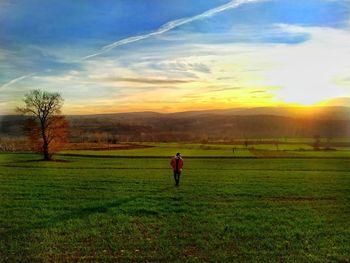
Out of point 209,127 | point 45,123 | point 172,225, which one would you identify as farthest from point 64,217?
point 209,127

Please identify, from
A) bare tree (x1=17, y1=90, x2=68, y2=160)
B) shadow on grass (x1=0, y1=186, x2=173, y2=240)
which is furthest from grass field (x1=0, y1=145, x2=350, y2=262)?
bare tree (x1=17, y1=90, x2=68, y2=160)

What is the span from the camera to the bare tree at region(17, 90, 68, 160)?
63688 millimetres

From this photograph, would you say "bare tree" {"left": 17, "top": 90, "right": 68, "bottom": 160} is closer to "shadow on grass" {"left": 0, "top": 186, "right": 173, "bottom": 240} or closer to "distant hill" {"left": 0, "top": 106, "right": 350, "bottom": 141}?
"distant hill" {"left": 0, "top": 106, "right": 350, "bottom": 141}

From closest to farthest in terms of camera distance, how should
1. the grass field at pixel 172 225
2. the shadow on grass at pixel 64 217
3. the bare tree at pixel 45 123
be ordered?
the grass field at pixel 172 225 → the shadow on grass at pixel 64 217 → the bare tree at pixel 45 123

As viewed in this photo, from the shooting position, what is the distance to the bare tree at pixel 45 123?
2507 inches

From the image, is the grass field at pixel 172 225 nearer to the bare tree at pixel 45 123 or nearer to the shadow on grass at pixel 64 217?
the shadow on grass at pixel 64 217

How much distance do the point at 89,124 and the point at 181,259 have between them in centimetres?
5101

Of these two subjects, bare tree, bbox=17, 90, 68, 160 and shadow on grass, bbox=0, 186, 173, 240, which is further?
bare tree, bbox=17, 90, 68, 160

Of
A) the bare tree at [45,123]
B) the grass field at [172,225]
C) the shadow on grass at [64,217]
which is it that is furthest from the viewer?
the bare tree at [45,123]

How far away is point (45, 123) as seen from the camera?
66312mm

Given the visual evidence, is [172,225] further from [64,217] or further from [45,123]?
[45,123]

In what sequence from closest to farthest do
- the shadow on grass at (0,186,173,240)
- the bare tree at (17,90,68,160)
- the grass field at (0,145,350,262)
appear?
the grass field at (0,145,350,262) → the shadow on grass at (0,186,173,240) → the bare tree at (17,90,68,160)

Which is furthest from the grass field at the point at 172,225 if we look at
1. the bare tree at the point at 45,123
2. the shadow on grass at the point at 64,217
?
the bare tree at the point at 45,123

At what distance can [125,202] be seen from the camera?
19859 mm
